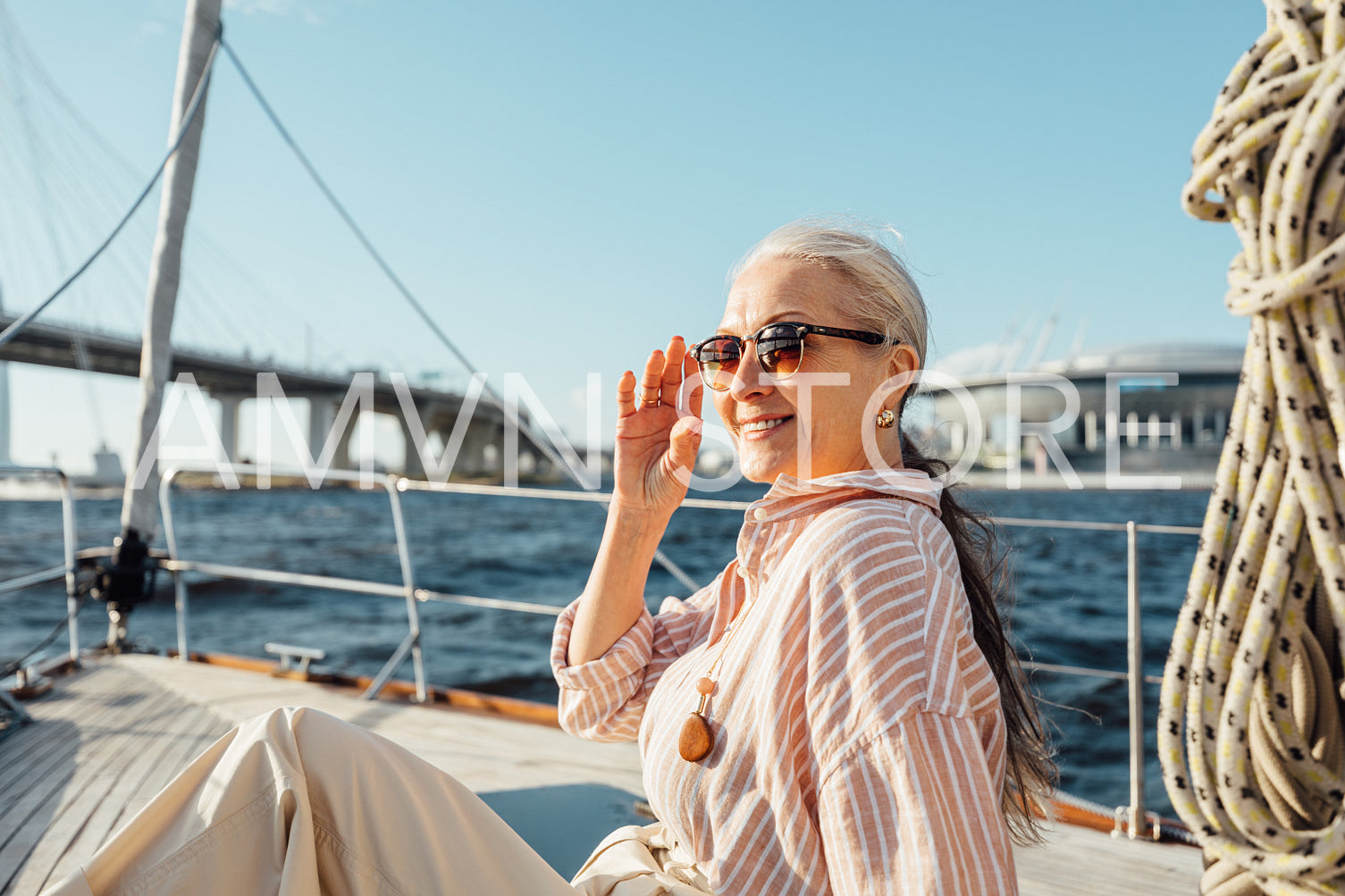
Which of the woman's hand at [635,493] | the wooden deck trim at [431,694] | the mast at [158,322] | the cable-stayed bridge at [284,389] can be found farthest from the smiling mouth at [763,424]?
the cable-stayed bridge at [284,389]

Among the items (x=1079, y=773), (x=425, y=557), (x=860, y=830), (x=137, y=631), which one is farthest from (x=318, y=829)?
(x=425, y=557)

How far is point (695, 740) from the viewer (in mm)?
773

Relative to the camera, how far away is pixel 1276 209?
0.62 meters

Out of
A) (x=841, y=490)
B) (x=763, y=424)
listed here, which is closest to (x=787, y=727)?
(x=841, y=490)

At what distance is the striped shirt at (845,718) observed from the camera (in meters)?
0.61

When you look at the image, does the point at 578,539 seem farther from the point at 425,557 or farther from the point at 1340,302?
the point at 1340,302

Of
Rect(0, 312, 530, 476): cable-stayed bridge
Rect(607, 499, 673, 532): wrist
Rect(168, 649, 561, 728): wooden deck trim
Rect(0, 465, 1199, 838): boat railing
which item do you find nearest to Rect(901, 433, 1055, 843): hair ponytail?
Rect(607, 499, 673, 532): wrist

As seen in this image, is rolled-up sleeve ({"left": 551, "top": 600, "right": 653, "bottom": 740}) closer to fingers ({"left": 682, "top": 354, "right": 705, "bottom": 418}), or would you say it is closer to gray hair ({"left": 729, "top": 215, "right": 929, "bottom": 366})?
fingers ({"left": 682, "top": 354, "right": 705, "bottom": 418})

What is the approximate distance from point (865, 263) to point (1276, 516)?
1.46ft

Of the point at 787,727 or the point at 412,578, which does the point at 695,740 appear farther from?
the point at 412,578

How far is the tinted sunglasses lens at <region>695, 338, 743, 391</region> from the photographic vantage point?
954mm

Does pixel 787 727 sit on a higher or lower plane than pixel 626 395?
lower

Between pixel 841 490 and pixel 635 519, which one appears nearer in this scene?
pixel 841 490

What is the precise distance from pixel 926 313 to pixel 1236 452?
371 millimetres
